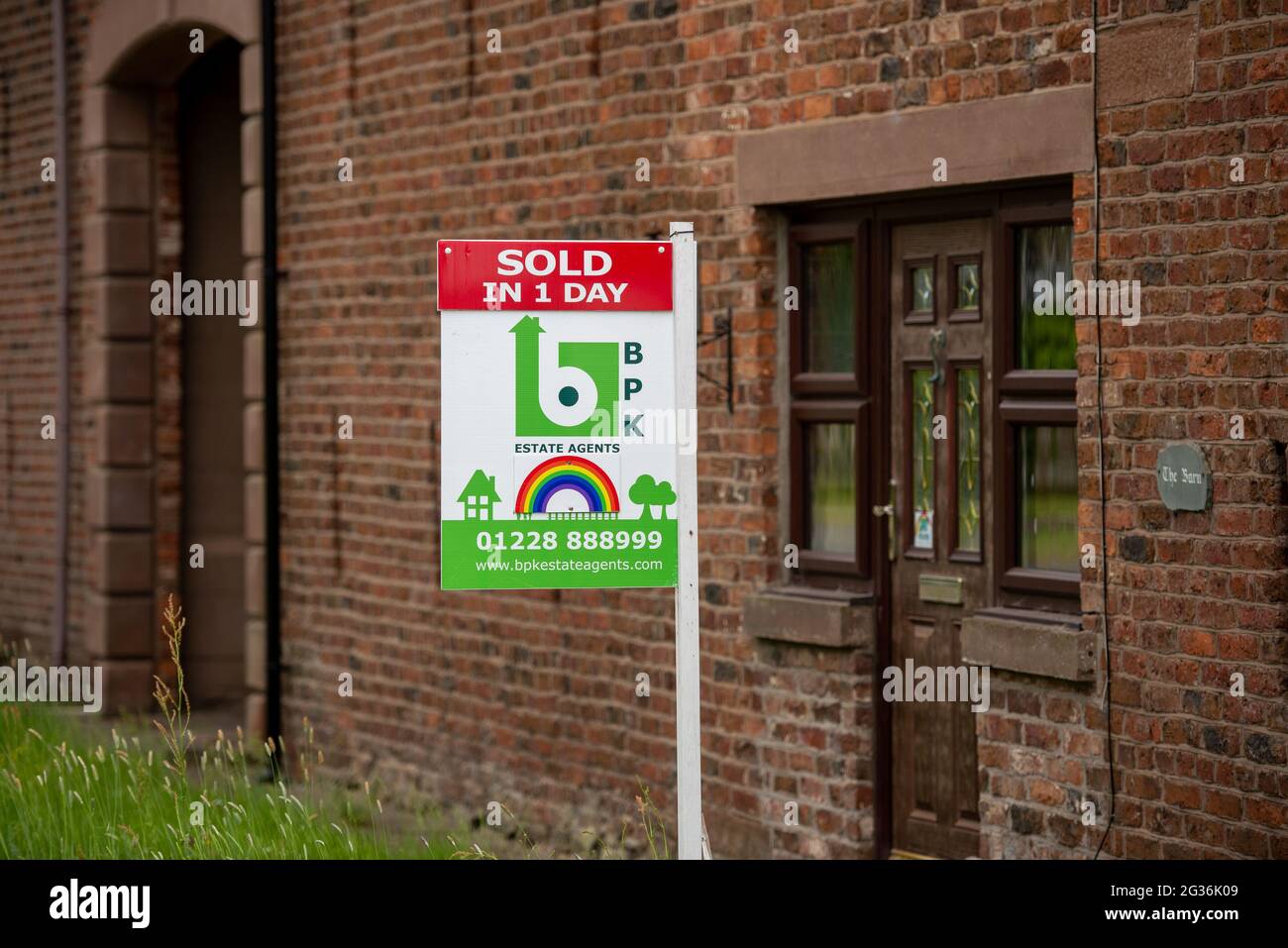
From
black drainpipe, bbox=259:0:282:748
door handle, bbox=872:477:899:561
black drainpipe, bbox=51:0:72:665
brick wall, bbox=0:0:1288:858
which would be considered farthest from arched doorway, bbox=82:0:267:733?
door handle, bbox=872:477:899:561

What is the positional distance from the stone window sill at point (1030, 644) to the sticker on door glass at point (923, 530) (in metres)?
0.44

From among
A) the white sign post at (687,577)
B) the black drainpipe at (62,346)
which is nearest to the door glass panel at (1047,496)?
the white sign post at (687,577)

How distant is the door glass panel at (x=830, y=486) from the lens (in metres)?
7.93

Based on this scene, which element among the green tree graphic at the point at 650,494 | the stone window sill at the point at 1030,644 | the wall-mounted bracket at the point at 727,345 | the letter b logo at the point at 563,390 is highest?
the wall-mounted bracket at the point at 727,345

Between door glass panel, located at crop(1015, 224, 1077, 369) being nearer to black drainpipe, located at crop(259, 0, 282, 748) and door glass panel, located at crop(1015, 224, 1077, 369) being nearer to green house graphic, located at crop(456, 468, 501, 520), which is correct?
green house graphic, located at crop(456, 468, 501, 520)

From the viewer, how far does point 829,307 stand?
26.2 feet

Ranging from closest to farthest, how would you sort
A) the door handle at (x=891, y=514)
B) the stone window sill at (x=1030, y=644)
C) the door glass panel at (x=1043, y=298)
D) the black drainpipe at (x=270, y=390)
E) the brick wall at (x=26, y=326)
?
1. the stone window sill at (x=1030, y=644)
2. the door glass panel at (x=1043, y=298)
3. the door handle at (x=891, y=514)
4. the black drainpipe at (x=270, y=390)
5. the brick wall at (x=26, y=326)

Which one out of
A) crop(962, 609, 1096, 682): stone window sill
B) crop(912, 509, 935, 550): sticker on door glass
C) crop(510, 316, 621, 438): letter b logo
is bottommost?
crop(962, 609, 1096, 682): stone window sill

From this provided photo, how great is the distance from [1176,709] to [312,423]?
6.08 m

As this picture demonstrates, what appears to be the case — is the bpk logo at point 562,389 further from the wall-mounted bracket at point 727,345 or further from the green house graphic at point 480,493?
the wall-mounted bracket at point 727,345

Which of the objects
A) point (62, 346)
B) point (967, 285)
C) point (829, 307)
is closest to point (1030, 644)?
point (967, 285)

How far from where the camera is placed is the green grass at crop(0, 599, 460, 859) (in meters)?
6.67

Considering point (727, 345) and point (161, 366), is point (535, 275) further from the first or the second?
point (161, 366)

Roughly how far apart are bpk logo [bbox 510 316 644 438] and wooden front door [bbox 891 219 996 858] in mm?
2408
